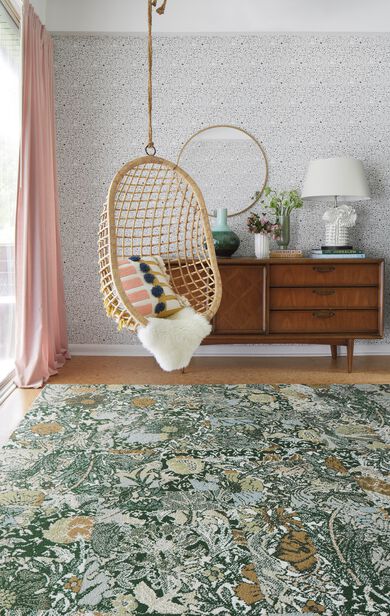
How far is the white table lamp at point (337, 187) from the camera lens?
388cm

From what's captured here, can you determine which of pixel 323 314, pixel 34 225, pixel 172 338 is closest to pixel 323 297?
pixel 323 314

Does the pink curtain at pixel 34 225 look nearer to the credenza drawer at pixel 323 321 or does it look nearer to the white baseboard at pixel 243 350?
the white baseboard at pixel 243 350

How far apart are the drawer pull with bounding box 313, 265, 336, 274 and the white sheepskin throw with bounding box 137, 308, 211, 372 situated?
1.32m

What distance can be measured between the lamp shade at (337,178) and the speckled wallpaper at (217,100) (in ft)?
1.24

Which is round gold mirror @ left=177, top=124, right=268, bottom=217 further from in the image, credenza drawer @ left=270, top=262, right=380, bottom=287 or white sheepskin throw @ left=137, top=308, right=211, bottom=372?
white sheepskin throw @ left=137, top=308, right=211, bottom=372

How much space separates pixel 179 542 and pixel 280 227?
9.37 feet

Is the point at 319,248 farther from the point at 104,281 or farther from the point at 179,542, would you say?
the point at 179,542

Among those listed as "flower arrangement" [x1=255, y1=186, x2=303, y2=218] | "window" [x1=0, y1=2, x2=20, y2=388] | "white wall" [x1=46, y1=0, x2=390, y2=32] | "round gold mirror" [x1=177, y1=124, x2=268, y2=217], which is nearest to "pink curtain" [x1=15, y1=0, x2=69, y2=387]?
"window" [x1=0, y1=2, x2=20, y2=388]

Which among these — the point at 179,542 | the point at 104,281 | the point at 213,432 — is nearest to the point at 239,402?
the point at 213,432

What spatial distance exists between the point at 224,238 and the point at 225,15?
1.55m

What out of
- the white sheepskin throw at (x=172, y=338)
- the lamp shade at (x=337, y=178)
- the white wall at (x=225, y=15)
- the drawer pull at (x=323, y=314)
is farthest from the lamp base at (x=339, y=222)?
the white sheepskin throw at (x=172, y=338)

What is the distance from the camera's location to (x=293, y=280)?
3.85 m

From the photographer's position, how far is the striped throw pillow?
9.87 ft

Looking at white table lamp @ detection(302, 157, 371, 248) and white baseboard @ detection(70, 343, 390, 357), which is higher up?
white table lamp @ detection(302, 157, 371, 248)
